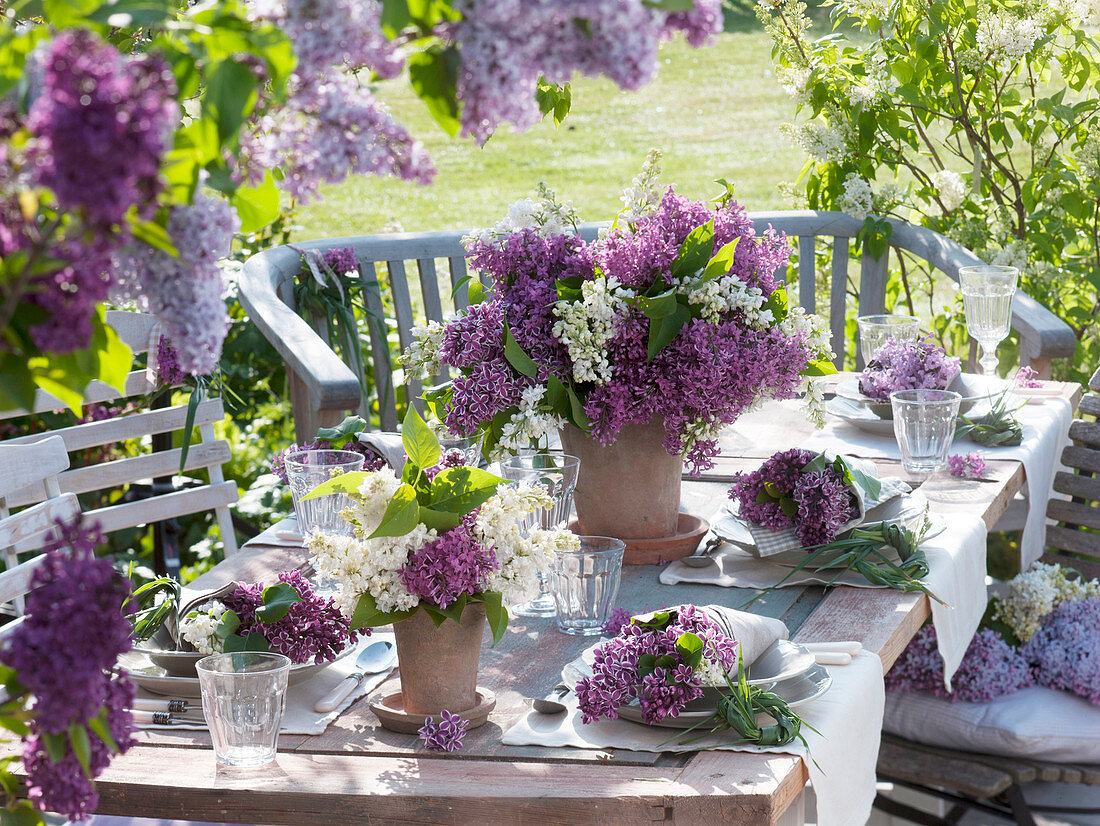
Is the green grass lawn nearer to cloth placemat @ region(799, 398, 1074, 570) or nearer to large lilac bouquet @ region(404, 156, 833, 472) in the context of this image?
cloth placemat @ region(799, 398, 1074, 570)

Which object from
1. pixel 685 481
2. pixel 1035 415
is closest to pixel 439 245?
pixel 685 481

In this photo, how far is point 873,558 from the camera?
61.3 inches

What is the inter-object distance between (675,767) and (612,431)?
55cm

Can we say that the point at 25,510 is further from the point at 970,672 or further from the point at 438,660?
the point at 970,672

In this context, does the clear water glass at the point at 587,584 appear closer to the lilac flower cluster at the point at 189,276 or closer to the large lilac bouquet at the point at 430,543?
the large lilac bouquet at the point at 430,543

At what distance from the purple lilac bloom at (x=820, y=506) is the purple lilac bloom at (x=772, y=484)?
15 millimetres

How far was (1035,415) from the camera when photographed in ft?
7.50

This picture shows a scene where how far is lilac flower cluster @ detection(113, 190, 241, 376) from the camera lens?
612 millimetres

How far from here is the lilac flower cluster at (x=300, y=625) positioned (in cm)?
122

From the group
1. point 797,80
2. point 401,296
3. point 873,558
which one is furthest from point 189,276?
point 797,80

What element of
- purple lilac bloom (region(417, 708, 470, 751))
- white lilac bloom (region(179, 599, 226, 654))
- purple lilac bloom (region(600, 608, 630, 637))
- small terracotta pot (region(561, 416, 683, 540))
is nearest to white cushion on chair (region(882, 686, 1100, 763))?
small terracotta pot (region(561, 416, 683, 540))

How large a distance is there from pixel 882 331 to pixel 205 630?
1.52m

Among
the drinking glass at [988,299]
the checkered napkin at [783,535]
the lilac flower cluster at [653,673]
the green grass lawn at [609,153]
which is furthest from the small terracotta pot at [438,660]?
the green grass lawn at [609,153]

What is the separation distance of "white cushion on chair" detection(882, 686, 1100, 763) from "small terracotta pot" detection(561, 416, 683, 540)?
0.59 metres
